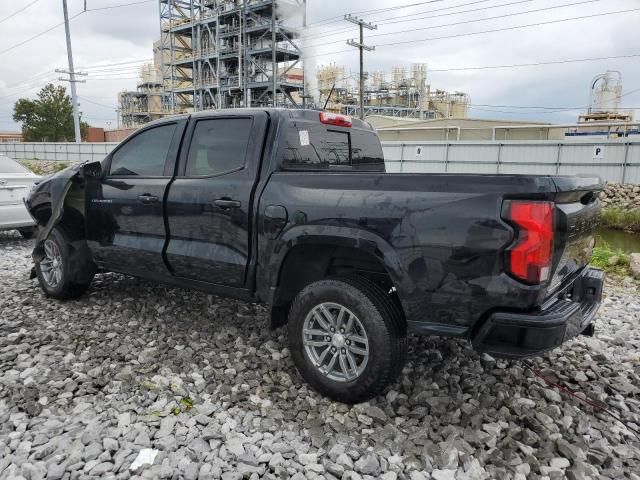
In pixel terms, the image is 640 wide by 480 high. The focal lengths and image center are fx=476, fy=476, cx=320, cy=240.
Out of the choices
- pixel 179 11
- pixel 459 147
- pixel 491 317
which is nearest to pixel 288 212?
pixel 491 317

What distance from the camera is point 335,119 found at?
13.4 feet

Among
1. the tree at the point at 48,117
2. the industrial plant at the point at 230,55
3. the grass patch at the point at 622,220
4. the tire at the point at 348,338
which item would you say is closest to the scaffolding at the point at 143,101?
the industrial plant at the point at 230,55

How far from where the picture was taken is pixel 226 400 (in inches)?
126

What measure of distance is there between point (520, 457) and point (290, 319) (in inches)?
63.4

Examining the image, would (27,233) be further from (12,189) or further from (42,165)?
(42,165)

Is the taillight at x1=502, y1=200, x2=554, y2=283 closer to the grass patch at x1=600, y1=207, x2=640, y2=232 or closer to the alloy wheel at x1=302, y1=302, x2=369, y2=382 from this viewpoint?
the alloy wheel at x1=302, y1=302, x2=369, y2=382

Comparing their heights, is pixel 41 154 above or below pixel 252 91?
below

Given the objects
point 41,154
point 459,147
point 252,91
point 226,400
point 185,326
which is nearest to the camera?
point 226,400

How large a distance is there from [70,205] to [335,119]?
286cm

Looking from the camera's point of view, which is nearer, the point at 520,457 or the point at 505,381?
the point at 520,457

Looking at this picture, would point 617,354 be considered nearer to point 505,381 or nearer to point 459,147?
point 505,381

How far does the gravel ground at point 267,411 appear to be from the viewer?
258 cm

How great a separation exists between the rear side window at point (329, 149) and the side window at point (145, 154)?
4.12 feet

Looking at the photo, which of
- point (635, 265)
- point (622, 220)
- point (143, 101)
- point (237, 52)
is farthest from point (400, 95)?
point (635, 265)
